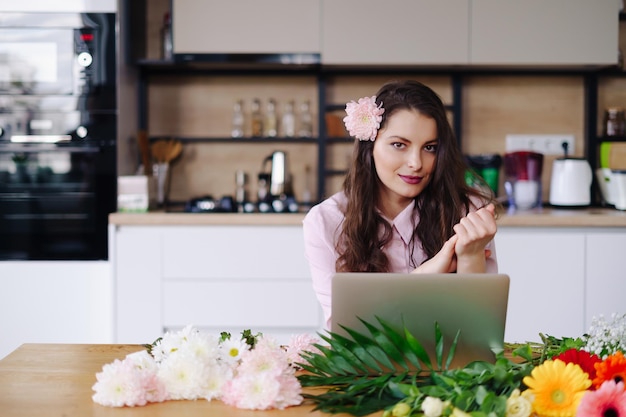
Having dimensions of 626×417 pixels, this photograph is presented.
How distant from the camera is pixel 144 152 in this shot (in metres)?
3.68

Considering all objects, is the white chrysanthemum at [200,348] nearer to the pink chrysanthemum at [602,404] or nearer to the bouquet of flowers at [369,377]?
the bouquet of flowers at [369,377]

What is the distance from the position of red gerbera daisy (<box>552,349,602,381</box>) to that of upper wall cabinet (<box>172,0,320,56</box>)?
7.99 feet

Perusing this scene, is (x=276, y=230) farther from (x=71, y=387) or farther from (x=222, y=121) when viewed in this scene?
(x=71, y=387)

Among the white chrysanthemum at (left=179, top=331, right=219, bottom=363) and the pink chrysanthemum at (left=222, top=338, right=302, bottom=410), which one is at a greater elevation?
the white chrysanthemum at (left=179, top=331, right=219, bottom=363)

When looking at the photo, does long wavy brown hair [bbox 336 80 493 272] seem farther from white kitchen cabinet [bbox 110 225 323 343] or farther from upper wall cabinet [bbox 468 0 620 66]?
upper wall cabinet [bbox 468 0 620 66]

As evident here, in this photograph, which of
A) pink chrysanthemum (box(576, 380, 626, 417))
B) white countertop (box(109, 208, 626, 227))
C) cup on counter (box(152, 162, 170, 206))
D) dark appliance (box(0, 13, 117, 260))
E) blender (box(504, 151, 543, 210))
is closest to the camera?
pink chrysanthemum (box(576, 380, 626, 417))

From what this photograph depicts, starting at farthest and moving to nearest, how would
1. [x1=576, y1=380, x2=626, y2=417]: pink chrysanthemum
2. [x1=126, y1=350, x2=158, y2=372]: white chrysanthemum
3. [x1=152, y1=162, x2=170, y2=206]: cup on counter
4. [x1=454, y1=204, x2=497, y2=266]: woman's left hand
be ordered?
[x1=152, y1=162, x2=170, y2=206]: cup on counter, [x1=454, y1=204, x2=497, y2=266]: woman's left hand, [x1=126, y1=350, x2=158, y2=372]: white chrysanthemum, [x1=576, y1=380, x2=626, y2=417]: pink chrysanthemum

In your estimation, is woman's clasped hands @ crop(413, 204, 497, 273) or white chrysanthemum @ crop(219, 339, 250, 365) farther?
woman's clasped hands @ crop(413, 204, 497, 273)

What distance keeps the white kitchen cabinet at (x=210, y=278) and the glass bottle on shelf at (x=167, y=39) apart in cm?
83

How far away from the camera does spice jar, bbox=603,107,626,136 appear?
12.3 feet

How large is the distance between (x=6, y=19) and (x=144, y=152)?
0.81 metres

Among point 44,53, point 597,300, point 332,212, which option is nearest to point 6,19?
point 44,53

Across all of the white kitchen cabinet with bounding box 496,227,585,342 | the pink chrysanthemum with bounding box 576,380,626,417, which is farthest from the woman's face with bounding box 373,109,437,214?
the white kitchen cabinet with bounding box 496,227,585,342

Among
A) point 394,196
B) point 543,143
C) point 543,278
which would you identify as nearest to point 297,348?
point 394,196
